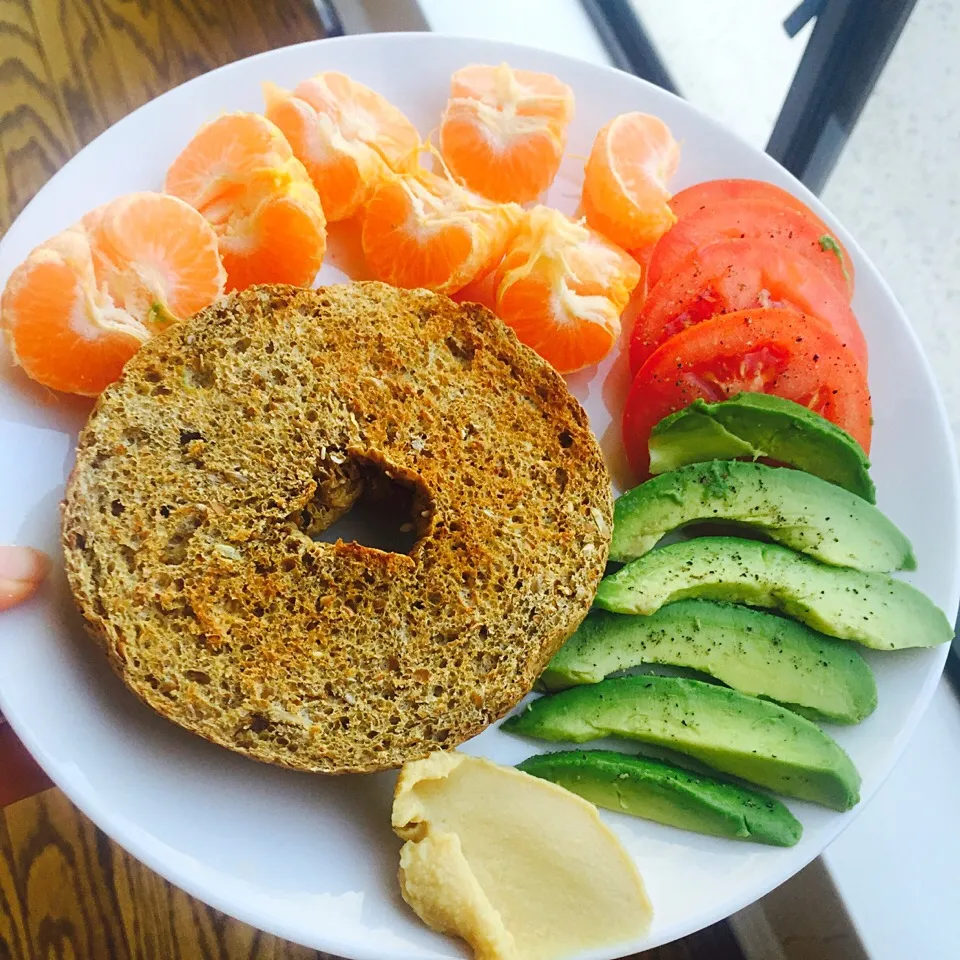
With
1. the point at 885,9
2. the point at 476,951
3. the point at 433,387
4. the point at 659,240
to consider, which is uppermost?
the point at 885,9

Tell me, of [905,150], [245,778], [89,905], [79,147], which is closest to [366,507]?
[245,778]

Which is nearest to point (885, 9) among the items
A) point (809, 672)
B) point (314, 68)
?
point (314, 68)

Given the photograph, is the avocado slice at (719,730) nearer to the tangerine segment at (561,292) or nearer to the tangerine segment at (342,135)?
the tangerine segment at (561,292)

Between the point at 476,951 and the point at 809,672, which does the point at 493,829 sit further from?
the point at 809,672

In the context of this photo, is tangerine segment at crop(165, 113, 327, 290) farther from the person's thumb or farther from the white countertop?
the white countertop

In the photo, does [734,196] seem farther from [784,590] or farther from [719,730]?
[719,730]
